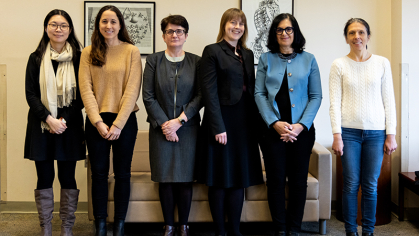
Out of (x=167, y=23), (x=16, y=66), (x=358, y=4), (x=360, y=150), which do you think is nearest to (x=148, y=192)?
(x=167, y=23)

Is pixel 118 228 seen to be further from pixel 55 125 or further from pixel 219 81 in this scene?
pixel 219 81

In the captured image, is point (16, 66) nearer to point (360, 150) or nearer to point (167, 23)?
point (167, 23)

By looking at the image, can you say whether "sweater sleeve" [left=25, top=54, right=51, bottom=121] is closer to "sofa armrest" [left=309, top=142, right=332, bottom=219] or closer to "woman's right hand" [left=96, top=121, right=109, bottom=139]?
"woman's right hand" [left=96, top=121, right=109, bottom=139]

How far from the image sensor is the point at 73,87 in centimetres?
233

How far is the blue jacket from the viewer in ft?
7.13

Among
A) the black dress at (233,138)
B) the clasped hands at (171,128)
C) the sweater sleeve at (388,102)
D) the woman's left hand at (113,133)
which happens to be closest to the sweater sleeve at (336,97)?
the sweater sleeve at (388,102)

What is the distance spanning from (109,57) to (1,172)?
A: 1688 millimetres

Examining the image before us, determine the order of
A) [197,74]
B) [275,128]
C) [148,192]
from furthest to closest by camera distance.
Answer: [148,192], [197,74], [275,128]

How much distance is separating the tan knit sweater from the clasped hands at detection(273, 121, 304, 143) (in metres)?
0.94

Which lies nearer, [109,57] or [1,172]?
[109,57]

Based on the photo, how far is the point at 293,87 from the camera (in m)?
2.18

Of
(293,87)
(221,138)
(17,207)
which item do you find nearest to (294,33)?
(293,87)

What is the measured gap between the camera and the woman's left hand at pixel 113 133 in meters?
2.22

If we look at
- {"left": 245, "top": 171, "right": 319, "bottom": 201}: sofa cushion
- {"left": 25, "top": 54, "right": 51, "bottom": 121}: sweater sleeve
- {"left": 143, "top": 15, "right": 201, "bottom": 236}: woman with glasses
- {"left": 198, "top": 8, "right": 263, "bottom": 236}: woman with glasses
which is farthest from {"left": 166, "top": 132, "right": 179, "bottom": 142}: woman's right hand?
{"left": 25, "top": 54, "right": 51, "bottom": 121}: sweater sleeve
